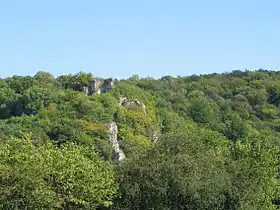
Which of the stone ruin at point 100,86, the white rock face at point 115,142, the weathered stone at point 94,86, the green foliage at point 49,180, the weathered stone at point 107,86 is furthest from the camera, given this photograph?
the weathered stone at point 107,86

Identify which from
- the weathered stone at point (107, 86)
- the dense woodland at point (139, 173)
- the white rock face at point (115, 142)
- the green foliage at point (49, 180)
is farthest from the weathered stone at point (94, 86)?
the green foliage at point (49, 180)

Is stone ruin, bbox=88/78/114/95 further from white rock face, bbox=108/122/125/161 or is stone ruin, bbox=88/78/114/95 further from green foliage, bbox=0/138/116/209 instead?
green foliage, bbox=0/138/116/209

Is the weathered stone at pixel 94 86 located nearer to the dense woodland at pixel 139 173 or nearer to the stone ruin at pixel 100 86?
the stone ruin at pixel 100 86

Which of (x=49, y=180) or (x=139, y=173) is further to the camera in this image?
(x=139, y=173)

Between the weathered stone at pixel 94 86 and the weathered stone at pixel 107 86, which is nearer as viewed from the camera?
the weathered stone at pixel 94 86

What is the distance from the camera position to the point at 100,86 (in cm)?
10381

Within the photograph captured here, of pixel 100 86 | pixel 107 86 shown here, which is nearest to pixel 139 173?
pixel 100 86

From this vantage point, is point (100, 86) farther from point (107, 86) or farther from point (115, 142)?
point (115, 142)

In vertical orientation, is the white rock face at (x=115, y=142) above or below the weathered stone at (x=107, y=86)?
below

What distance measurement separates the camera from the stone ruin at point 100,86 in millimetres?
102381

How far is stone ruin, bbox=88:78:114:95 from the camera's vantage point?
102 m

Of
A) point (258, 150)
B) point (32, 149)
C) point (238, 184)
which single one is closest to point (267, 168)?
point (258, 150)

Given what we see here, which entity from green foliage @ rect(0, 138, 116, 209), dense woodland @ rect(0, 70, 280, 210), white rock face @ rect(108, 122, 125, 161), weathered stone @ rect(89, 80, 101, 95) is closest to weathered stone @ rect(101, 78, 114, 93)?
weathered stone @ rect(89, 80, 101, 95)

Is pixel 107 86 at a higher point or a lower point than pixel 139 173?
higher
